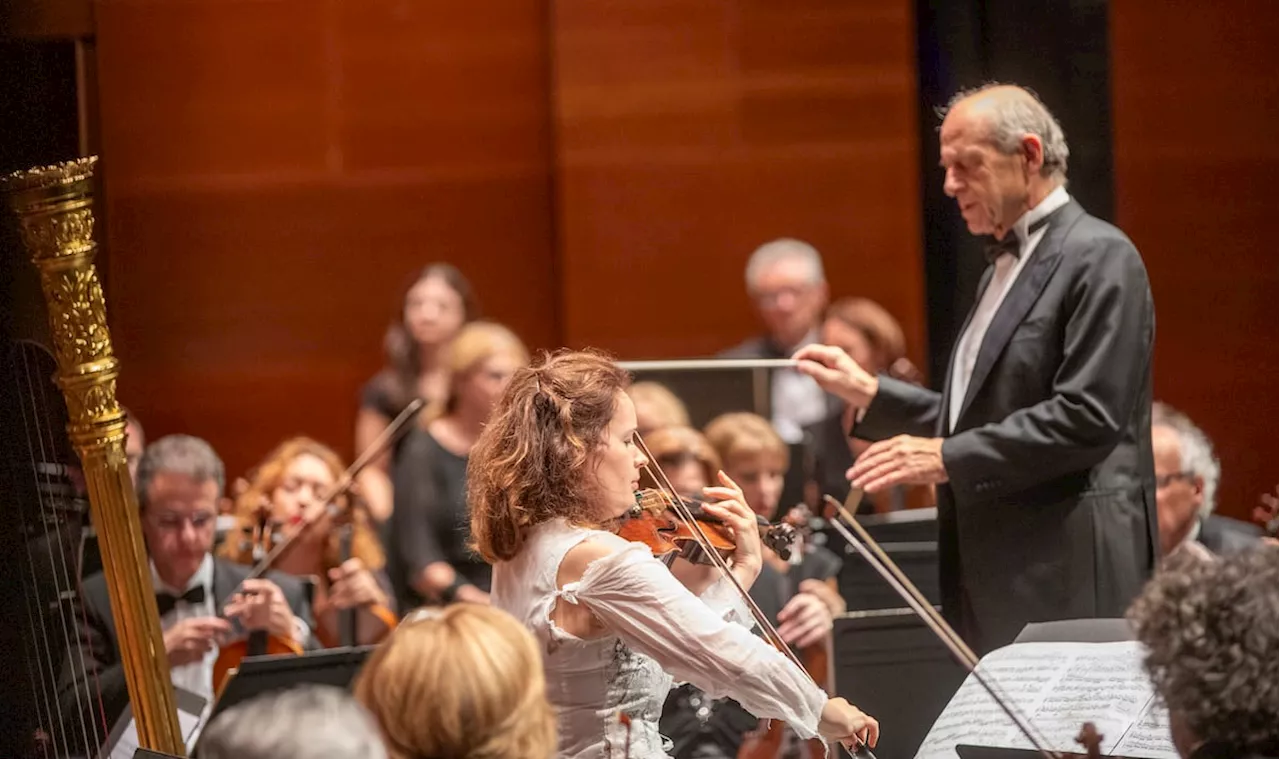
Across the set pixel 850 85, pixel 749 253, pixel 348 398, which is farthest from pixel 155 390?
pixel 850 85

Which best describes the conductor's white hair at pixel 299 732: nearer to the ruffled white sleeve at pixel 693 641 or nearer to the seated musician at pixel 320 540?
the ruffled white sleeve at pixel 693 641

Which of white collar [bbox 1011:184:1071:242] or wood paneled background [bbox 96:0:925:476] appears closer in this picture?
white collar [bbox 1011:184:1071:242]

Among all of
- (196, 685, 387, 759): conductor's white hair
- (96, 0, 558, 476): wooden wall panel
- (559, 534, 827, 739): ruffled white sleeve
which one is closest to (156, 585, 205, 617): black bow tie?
(559, 534, 827, 739): ruffled white sleeve

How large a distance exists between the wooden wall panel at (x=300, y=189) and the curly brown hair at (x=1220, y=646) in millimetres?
4700

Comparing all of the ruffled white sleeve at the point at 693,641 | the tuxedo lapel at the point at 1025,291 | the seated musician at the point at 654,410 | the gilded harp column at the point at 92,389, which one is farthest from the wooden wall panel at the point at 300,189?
the ruffled white sleeve at the point at 693,641

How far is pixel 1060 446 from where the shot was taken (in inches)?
130

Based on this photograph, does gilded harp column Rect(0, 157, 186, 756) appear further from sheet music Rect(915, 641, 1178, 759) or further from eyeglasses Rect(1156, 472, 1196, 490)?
eyeglasses Rect(1156, 472, 1196, 490)

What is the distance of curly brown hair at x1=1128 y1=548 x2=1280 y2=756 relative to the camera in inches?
84.7

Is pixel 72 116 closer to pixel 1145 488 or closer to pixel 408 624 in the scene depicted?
pixel 408 624

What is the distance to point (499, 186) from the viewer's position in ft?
22.5

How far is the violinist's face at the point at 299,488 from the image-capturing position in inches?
184

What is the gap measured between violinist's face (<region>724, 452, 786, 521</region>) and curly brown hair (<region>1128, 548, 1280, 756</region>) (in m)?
2.13

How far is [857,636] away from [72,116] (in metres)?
1.83

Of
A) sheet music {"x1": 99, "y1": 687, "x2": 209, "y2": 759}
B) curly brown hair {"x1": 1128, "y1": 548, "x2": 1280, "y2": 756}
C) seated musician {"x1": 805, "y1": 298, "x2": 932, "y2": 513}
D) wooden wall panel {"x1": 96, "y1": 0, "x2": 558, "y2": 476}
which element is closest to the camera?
curly brown hair {"x1": 1128, "y1": 548, "x2": 1280, "y2": 756}
